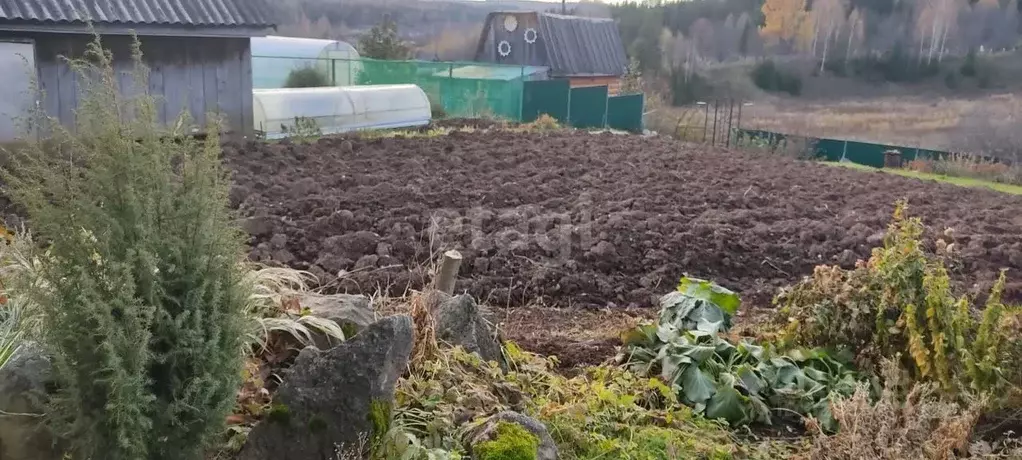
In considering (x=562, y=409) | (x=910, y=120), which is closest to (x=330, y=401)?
(x=562, y=409)

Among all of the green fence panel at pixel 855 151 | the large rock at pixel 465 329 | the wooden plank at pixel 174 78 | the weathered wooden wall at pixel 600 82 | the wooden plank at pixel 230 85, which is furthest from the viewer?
the weathered wooden wall at pixel 600 82

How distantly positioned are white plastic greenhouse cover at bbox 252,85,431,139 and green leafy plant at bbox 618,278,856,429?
34.5 ft

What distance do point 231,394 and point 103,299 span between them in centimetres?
50

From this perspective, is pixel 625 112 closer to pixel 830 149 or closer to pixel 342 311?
pixel 830 149

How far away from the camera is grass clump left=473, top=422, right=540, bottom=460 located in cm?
299

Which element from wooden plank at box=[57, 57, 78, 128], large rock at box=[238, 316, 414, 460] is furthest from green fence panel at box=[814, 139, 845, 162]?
large rock at box=[238, 316, 414, 460]

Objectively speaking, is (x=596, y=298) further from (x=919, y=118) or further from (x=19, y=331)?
(x=919, y=118)

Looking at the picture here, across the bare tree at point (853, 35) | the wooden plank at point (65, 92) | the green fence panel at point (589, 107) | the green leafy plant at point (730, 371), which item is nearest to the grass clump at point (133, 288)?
the green leafy plant at point (730, 371)

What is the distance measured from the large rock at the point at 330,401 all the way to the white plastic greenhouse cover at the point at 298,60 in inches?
679

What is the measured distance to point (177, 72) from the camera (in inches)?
485

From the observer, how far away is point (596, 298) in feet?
21.6

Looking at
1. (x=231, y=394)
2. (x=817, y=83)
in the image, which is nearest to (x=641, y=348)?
(x=231, y=394)

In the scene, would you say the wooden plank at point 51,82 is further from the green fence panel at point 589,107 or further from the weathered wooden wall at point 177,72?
the green fence panel at point 589,107

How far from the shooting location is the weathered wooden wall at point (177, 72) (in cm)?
1075
